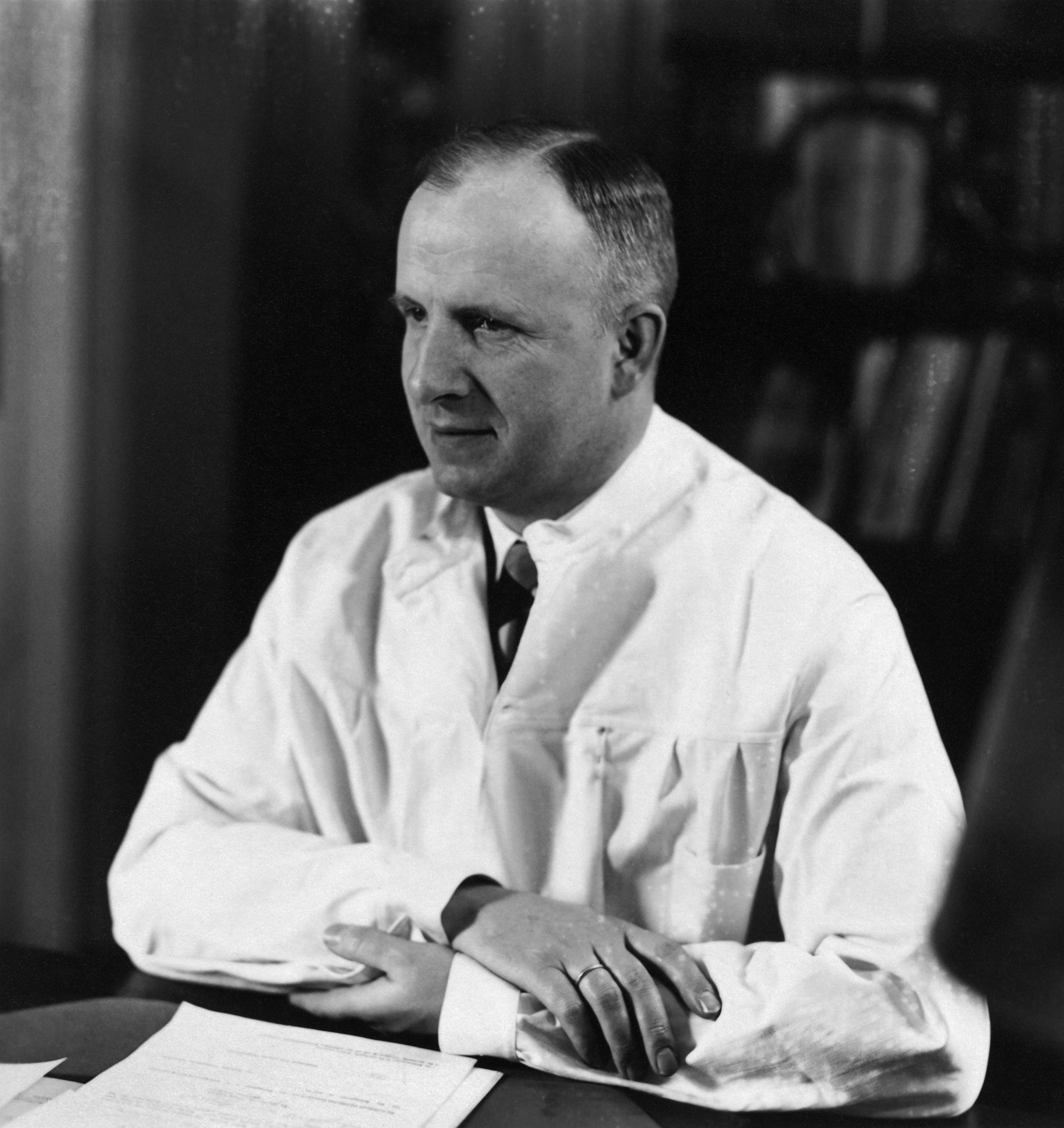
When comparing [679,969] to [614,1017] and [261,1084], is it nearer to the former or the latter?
[614,1017]

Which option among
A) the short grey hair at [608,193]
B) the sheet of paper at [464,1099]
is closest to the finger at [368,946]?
the sheet of paper at [464,1099]

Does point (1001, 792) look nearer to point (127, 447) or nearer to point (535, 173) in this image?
point (535, 173)

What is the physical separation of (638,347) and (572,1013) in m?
0.57

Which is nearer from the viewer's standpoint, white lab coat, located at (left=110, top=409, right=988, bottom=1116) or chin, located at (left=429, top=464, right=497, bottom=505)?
white lab coat, located at (left=110, top=409, right=988, bottom=1116)

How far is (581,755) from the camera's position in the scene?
1132mm

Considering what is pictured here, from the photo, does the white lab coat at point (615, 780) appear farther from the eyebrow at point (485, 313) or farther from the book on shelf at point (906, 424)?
the eyebrow at point (485, 313)

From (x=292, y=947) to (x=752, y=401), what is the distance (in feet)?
2.10

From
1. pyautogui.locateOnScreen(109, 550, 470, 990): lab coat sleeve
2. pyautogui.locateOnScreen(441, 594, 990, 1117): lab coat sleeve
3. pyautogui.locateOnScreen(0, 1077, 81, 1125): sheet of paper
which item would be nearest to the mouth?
pyautogui.locateOnScreen(109, 550, 470, 990): lab coat sleeve

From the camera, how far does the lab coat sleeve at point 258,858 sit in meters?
1.13

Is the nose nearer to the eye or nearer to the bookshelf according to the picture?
the eye

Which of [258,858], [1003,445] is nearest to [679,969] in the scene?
[258,858]

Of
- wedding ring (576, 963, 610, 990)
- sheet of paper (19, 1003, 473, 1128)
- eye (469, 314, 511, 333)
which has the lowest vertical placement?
sheet of paper (19, 1003, 473, 1128)

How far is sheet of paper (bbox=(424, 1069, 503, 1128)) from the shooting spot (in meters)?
0.98

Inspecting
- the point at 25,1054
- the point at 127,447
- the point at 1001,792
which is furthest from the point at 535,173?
the point at 25,1054
